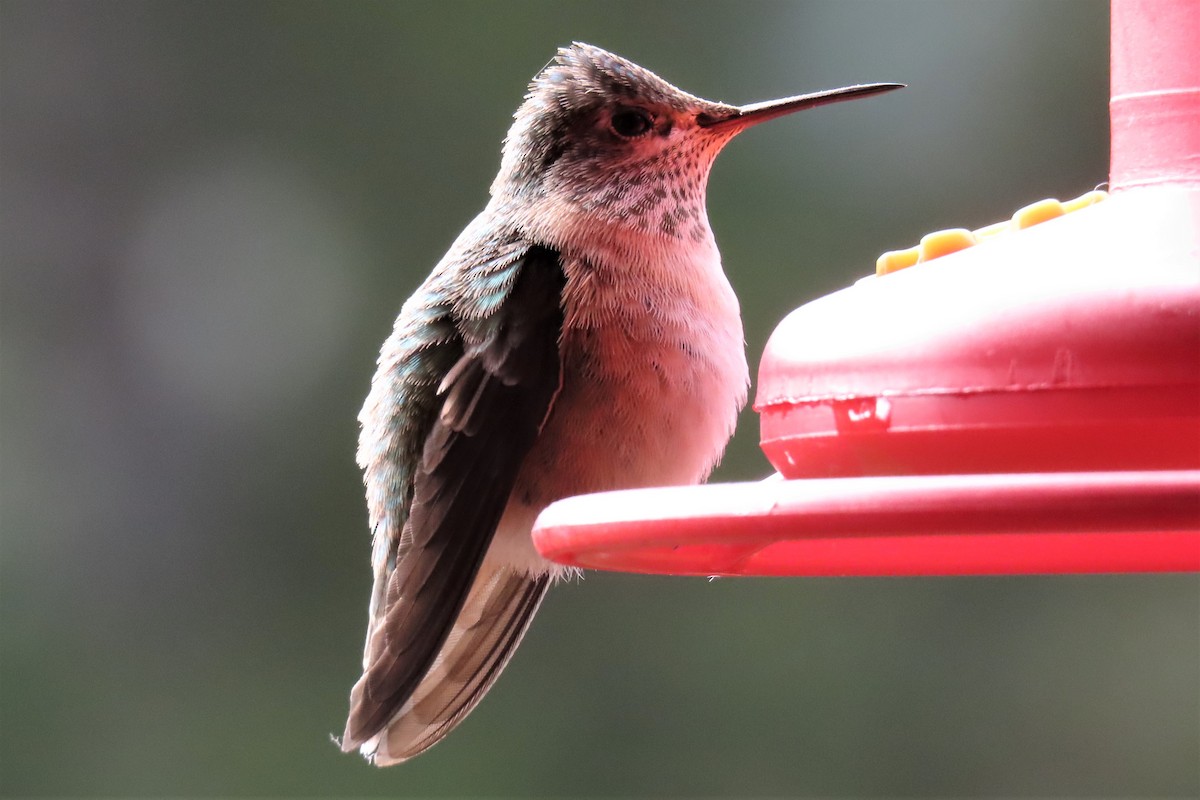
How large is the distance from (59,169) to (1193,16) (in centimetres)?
784

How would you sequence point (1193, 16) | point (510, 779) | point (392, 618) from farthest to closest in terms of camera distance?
point (510, 779) → point (392, 618) → point (1193, 16)

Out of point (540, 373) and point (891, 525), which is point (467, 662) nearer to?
point (540, 373)

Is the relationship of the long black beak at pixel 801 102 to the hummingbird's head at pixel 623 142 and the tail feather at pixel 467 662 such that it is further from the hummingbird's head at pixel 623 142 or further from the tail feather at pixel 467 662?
the tail feather at pixel 467 662

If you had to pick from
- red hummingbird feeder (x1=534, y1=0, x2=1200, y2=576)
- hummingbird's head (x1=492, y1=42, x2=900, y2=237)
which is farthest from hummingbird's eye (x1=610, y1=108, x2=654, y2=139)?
red hummingbird feeder (x1=534, y1=0, x2=1200, y2=576)

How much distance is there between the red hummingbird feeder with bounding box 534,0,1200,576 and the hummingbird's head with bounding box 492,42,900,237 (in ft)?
2.81

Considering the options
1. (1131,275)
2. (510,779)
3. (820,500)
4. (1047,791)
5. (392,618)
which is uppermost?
(1131,275)

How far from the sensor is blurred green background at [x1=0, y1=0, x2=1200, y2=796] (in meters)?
7.88

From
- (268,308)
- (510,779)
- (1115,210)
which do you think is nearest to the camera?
(1115,210)

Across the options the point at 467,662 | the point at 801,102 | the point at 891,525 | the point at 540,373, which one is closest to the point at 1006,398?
the point at 891,525

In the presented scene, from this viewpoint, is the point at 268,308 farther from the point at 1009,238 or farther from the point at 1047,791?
the point at 1009,238

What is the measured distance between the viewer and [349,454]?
27.2 ft

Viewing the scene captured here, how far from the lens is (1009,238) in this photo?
5.72 feet

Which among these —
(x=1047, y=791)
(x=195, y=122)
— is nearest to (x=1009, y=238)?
(x=1047, y=791)

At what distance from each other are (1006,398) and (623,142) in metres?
1.36
